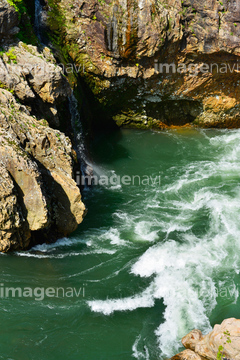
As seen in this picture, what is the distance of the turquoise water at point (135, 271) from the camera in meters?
10.3

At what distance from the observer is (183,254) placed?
1323cm

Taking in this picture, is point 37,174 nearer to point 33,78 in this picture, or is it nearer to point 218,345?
point 33,78

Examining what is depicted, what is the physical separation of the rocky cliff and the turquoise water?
1018 mm

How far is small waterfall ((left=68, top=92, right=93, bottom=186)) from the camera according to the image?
1724 cm

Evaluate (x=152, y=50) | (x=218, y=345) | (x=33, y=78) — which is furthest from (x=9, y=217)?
(x=152, y=50)

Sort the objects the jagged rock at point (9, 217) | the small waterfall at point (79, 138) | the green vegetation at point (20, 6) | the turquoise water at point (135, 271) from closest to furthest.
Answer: the turquoise water at point (135, 271) < the jagged rock at point (9, 217) < the green vegetation at point (20, 6) < the small waterfall at point (79, 138)

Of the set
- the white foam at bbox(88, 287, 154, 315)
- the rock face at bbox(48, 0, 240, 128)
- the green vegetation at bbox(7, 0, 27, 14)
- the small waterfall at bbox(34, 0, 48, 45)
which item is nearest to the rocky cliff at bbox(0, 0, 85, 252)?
the green vegetation at bbox(7, 0, 27, 14)

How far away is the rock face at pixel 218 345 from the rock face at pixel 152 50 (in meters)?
13.0

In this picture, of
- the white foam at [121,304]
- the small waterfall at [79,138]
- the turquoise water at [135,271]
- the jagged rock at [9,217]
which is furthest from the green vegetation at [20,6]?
the white foam at [121,304]

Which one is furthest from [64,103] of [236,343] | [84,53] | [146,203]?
[236,343]

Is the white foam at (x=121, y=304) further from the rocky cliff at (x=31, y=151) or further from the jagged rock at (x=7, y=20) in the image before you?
the jagged rock at (x=7, y=20)

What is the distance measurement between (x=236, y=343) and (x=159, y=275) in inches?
154

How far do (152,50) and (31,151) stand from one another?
845 cm

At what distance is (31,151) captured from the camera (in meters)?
13.1
